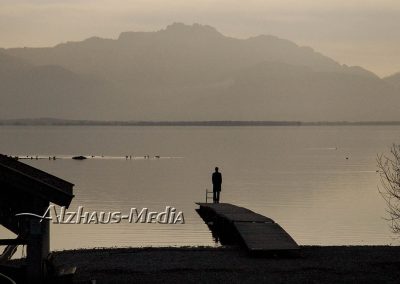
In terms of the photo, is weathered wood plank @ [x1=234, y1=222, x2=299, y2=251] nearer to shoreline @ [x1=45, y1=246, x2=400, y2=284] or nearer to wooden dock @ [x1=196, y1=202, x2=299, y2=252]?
wooden dock @ [x1=196, y1=202, x2=299, y2=252]

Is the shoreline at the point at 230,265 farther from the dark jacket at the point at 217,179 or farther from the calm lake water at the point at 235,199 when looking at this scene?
the dark jacket at the point at 217,179

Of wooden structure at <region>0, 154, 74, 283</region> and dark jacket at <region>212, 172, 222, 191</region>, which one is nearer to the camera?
wooden structure at <region>0, 154, 74, 283</region>

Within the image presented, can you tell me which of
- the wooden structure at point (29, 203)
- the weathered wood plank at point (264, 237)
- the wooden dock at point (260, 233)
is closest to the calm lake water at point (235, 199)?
Answer: the wooden dock at point (260, 233)

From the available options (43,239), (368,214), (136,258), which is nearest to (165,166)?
(368,214)

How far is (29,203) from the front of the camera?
15.5m

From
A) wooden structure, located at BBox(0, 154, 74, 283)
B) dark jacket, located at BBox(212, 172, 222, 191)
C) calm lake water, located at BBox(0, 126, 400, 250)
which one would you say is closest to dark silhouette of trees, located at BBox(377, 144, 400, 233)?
calm lake water, located at BBox(0, 126, 400, 250)

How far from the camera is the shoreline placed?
22719 millimetres

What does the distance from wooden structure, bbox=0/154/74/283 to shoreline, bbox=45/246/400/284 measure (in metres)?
6.62

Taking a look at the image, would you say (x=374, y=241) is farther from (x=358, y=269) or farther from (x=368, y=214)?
(x=358, y=269)

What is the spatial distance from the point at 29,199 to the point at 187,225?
33885 millimetres

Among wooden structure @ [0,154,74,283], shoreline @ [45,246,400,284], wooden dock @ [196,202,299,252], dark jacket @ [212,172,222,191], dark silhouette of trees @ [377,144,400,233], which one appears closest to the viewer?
wooden structure @ [0,154,74,283]

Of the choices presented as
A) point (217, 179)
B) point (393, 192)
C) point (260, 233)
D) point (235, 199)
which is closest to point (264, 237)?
point (260, 233)

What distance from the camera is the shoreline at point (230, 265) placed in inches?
894

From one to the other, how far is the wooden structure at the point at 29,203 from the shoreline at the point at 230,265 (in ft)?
21.7
